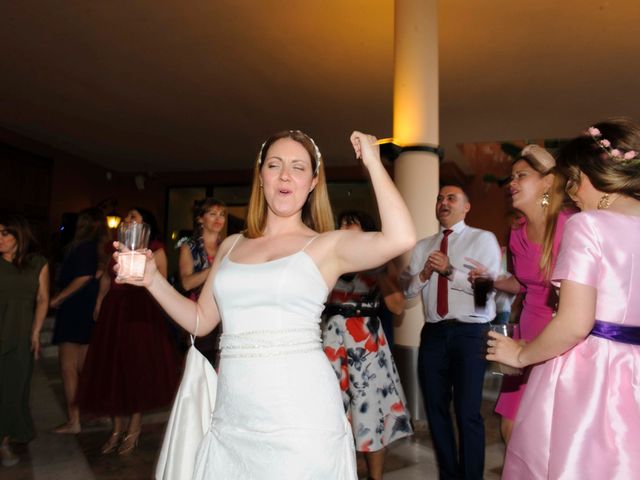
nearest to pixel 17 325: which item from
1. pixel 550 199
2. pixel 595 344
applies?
pixel 550 199

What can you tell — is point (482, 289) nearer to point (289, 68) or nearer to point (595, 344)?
point (595, 344)

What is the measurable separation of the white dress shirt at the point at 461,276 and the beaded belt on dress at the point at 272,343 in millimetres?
1743

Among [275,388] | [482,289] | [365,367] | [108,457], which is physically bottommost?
[108,457]

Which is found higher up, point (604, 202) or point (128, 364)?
point (604, 202)

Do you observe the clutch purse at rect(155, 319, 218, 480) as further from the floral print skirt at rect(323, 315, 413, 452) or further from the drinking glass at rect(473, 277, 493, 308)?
the floral print skirt at rect(323, 315, 413, 452)

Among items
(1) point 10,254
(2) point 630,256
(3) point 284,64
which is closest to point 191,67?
(3) point 284,64

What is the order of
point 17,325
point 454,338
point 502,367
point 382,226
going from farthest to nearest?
1. point 17,325
2. point 454,338
3. point 502,367
4. point 382,226

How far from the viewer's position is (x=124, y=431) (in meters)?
4.07

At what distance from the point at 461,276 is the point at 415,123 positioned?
2.13m

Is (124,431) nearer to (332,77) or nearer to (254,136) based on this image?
(332,77)

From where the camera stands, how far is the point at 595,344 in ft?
5.01

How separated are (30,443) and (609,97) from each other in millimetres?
7963

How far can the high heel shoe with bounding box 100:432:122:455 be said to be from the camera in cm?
382

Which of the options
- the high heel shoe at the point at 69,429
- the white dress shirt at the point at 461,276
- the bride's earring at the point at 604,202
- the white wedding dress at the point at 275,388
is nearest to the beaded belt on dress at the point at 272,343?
the white wedding dress at the point at 275,388
